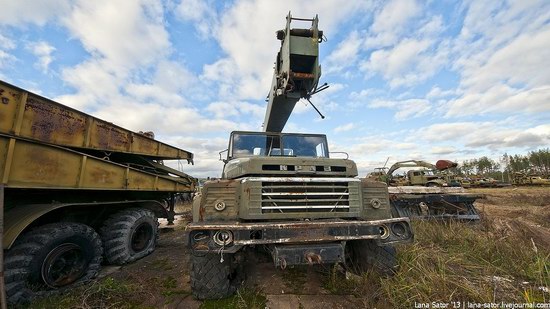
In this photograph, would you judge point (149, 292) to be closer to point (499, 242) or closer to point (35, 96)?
point (35, 96)

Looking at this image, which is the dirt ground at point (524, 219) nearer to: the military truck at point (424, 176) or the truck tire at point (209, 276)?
the military truck at point (424, 176)

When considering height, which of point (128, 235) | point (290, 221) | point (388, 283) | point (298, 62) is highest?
point (298, 62)

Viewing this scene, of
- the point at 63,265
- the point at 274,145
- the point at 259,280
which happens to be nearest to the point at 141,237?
the point at 63,265

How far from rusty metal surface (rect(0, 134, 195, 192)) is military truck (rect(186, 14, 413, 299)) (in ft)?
7.03

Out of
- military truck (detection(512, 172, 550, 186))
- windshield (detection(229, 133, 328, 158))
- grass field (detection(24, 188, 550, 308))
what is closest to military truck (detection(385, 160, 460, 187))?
grass field (detection(24, 188, 550, 308))

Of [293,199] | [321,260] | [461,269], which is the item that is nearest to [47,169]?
[293,199]

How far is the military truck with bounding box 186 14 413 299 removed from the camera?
10.4 ft

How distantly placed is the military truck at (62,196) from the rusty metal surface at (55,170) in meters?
0.01

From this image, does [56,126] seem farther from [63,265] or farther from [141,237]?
[141,237]

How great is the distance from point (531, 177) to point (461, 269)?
3592 cm

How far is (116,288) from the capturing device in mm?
3641

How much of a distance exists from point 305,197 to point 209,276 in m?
1.57

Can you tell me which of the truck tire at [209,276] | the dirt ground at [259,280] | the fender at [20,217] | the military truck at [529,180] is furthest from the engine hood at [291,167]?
the military truck at [529,180]

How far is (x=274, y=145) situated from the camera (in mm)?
5520
